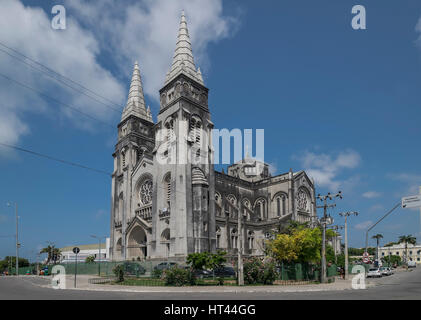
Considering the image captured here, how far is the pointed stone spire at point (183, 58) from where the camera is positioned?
4688 cm

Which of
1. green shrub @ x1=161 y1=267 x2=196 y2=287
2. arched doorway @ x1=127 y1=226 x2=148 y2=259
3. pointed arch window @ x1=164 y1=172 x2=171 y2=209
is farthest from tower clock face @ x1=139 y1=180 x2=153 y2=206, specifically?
green shrub @ x1=161 y1=267 x2=196 y2=287

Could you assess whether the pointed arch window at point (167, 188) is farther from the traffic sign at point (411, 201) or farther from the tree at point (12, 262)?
the tree at point (12, 262)

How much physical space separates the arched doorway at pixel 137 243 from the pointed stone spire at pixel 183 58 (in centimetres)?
2141

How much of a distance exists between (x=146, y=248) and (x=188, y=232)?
37.8ft

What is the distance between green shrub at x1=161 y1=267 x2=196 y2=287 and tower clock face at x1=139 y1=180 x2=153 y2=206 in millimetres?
26719

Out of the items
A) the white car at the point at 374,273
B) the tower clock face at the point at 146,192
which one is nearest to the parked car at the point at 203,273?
the white car at the point at 374,273

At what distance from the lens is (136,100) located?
56469mm

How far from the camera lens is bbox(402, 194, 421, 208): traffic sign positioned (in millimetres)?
18578

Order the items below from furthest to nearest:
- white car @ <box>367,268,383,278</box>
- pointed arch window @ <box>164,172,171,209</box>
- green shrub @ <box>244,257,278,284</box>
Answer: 1. pointed arch window @ <box>164,172,171,209</box>
2. white car @ <box>367,268,383,278</box>
3. green shrub @ <box>244,257,278,284</box>

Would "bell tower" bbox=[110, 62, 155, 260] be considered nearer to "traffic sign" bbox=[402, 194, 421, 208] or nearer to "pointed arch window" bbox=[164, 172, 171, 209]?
"pointed arch window" bbox=[164, 172, 171, 209]

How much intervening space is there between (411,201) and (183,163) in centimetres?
2693

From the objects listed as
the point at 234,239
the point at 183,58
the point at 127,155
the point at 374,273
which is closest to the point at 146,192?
the point at 127,155
